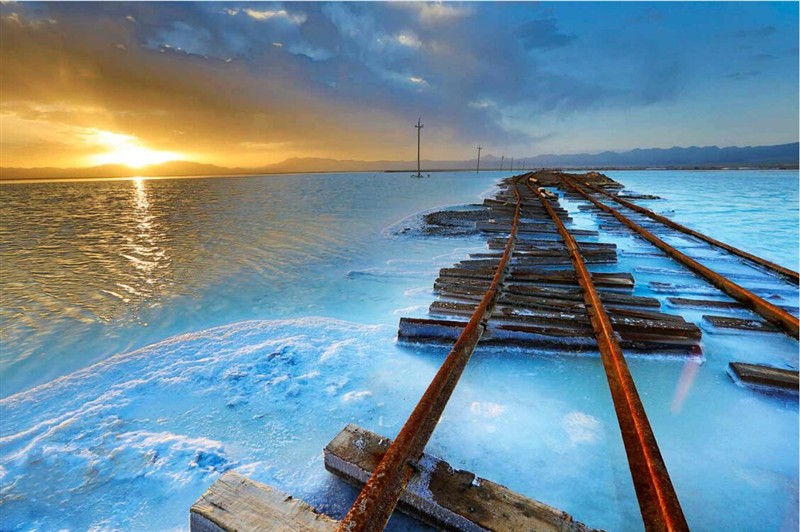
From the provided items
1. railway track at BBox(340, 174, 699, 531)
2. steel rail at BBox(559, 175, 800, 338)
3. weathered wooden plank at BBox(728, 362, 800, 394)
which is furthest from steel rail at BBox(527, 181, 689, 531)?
steel rail at BBox(559, 175, 800, 338)

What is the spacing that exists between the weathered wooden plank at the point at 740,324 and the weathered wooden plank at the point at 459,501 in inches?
155

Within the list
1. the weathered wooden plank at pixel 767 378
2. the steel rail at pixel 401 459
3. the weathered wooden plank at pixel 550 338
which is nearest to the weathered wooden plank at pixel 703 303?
the weathered wooden plank at pixel 550 338

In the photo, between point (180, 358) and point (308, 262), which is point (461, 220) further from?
point (180, 358)

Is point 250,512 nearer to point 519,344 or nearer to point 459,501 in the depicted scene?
point 459,501

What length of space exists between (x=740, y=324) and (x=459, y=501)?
14.6 feet

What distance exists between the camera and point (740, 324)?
4121 mm

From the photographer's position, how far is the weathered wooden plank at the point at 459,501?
1.61 meters

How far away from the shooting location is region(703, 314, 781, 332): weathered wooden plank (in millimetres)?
4043

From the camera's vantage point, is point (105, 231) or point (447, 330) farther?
point (105, 231)

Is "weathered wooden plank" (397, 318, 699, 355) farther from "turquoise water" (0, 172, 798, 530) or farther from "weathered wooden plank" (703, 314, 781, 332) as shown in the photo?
"weathered wooden plank" (703, 314, 781, 332)

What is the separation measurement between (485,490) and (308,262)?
26.9 feet

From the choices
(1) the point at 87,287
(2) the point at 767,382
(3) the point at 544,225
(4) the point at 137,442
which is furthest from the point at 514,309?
(1) the point at 87,287

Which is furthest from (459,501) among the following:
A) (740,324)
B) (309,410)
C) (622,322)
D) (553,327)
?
(740,324)

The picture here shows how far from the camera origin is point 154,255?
34.9 ft
